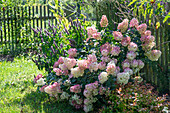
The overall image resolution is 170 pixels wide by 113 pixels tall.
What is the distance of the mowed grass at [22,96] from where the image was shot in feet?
12.6

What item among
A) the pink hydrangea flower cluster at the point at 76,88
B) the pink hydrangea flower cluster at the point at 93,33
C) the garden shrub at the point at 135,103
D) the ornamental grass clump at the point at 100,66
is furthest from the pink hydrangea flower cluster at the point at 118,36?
the pink hydrangea flower cluster at the point at 76,88

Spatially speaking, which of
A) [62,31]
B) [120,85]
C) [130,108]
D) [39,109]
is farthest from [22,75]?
[130,108]

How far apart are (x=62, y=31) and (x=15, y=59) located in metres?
2.98

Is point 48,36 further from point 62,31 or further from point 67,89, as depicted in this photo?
point 67,89

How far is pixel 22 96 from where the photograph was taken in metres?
4.45

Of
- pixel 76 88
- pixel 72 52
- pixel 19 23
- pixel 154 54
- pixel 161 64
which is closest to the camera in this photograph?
pixel 76 88

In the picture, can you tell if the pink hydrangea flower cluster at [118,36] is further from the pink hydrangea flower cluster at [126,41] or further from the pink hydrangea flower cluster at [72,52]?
the pink hydrangea flower cluster at [72,52]

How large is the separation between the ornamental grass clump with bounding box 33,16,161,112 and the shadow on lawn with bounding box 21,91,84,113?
0.12 meters

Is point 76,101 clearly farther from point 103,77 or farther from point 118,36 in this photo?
point 118,36

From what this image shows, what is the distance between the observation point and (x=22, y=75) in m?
5.73

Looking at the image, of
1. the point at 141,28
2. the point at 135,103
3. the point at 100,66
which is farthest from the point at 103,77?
the point at 141,28

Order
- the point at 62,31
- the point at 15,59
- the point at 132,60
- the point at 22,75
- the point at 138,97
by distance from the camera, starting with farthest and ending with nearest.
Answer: the point at 15,59, the point at 22,75, the point at 62,31, the point at 132,60, the point at 138,97

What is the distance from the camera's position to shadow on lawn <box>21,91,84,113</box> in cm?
379

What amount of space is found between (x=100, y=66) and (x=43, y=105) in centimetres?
114
